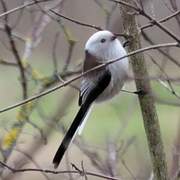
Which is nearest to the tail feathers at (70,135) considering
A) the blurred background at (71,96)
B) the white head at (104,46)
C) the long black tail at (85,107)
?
the long black tail at (85,107)

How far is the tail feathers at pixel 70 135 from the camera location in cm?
196

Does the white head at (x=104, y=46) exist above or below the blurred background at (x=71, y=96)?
above

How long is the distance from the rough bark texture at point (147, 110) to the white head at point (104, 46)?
Answer: 0.64ft

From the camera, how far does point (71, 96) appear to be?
247 centimetres

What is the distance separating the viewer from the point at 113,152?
258 cm

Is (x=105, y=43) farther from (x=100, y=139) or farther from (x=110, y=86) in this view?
(x=100, y=139)

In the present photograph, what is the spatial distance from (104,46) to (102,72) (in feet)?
0.36

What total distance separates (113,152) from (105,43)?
20.4 inches

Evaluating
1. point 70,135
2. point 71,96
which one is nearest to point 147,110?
point 70,135

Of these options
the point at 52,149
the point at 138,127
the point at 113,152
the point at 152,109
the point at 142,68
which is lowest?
the point at 138,127

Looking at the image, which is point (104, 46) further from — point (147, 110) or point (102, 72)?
point (147, 110)

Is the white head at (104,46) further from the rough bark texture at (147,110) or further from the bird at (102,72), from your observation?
the rough bark texture at (147,110)

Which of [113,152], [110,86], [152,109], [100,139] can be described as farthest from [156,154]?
[100,139]

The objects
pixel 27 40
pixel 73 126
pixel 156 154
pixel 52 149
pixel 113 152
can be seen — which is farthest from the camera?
pixel 52 149
